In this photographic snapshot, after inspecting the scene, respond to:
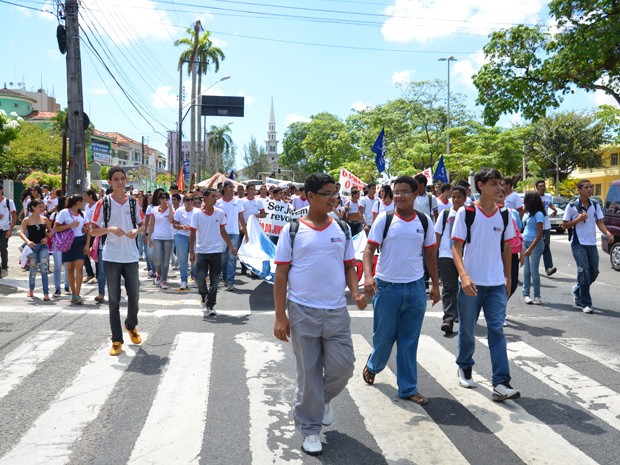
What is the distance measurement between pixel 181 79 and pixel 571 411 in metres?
39.0

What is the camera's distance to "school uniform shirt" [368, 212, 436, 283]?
5.14m

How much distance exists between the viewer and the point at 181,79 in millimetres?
40688

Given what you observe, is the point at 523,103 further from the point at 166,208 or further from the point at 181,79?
the point at 181,79

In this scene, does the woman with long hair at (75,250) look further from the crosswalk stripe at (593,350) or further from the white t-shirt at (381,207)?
the crosswalk stripe at (593,350)

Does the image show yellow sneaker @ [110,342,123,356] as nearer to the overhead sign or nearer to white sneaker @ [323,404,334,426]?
white sneaker @ [323,404,334,426]

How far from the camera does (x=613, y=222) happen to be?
14.8 meters

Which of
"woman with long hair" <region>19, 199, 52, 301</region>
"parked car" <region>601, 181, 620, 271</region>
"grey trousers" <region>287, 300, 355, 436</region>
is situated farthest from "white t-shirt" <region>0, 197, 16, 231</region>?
"parked car" <region>601, 181, 620, 271</region>

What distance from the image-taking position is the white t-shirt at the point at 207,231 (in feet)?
30.6

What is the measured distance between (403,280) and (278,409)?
147 centimetres

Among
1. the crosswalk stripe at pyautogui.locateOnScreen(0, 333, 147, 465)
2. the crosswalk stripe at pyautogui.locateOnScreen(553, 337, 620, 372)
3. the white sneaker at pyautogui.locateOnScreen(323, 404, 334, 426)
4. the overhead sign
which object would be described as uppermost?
the overhead sign

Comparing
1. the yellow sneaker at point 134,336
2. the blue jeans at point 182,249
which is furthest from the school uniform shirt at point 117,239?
the blue jeans at point 182,249

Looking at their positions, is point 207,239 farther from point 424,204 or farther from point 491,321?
point 491,321

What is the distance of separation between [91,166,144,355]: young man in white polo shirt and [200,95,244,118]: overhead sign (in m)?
34.7

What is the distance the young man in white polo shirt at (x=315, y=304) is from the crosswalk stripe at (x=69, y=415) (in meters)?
1.64
